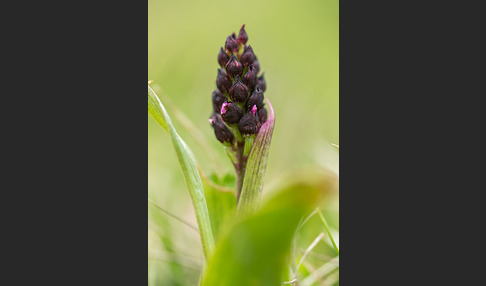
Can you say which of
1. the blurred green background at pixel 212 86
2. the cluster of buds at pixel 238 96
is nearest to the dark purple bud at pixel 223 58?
the cluster of buds at pixel 238 96

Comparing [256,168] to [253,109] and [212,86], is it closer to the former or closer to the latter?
[253,109]

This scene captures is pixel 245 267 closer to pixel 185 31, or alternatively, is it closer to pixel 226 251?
pixel 226 251

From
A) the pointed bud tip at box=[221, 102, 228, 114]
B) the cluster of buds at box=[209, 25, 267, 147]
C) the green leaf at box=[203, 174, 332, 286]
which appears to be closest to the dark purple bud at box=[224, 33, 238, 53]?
the cluster of buds at box=[209, 25, 267, 147]

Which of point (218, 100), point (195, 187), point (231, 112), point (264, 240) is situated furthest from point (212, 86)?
point (264, 240)

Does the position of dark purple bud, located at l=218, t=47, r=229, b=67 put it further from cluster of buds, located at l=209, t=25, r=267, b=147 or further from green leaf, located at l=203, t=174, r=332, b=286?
green leaf, located at l=203, t=174, r=332, b=286

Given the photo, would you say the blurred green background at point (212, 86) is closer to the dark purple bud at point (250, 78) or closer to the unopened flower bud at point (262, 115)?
the unopened flower bud at point (262, 115)

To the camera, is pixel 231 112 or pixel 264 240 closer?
pixel 264 240
